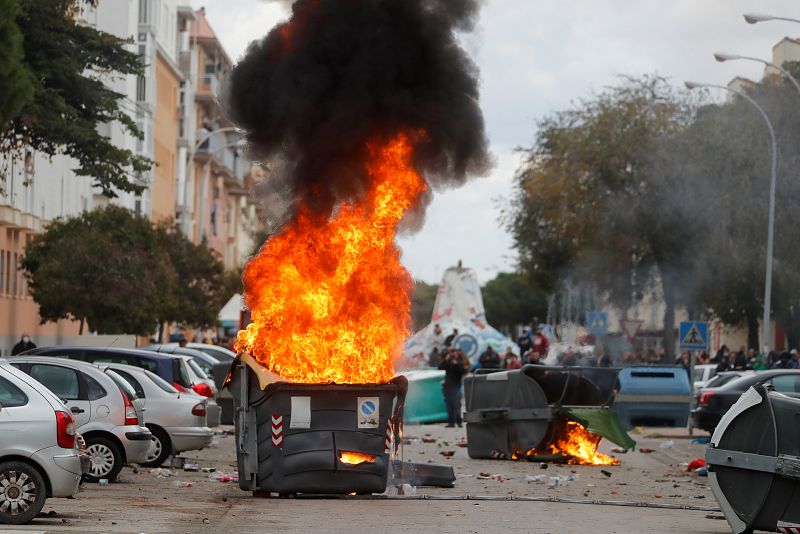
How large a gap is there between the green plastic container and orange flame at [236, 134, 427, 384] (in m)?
19.3

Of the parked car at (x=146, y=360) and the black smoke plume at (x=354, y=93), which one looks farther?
the parked car at (x=146, y=360)

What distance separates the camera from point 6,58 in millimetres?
25672

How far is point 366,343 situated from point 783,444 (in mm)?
6267

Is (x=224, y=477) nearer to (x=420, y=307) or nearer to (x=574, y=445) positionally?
(x=574, y=445)

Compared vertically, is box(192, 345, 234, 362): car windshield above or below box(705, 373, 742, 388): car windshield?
above

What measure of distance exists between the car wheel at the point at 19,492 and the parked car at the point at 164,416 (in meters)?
7.73

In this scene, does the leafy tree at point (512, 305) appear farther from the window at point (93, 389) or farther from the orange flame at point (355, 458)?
the orange flame at point (355, 458)

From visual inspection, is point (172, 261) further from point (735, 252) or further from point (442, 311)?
point (735, 252)

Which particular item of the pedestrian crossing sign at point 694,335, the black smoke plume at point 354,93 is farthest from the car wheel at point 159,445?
the pedestrian crossing sign at point 694,335

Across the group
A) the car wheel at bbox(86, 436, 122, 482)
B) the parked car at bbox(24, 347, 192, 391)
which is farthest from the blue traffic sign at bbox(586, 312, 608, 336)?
the car wheel at bbox(86, 436, 122, 482)

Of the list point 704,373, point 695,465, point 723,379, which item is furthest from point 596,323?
point 695,465

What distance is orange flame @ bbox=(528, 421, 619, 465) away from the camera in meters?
24.5

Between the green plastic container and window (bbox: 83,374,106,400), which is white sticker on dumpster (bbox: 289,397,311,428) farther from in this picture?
the green plastic container

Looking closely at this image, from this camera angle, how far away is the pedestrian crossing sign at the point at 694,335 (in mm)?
32938
